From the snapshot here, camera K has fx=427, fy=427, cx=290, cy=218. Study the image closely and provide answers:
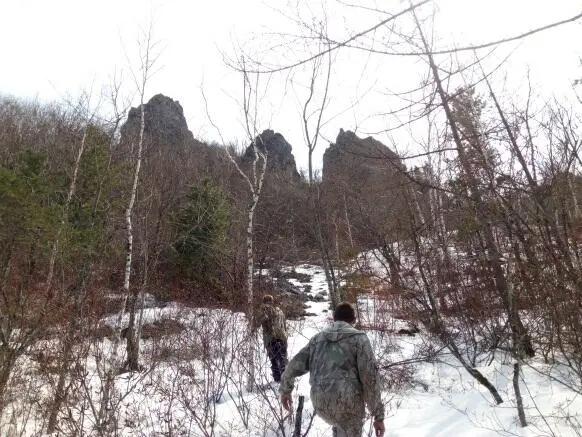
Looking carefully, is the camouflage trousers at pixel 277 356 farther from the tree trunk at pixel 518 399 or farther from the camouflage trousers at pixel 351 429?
the camouflage trousers at pixel 351 429

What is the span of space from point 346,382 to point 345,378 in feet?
0.09

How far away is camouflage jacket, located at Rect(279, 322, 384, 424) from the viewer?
122 inches

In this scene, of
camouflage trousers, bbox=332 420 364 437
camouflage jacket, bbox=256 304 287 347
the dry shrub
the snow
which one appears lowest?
the snow

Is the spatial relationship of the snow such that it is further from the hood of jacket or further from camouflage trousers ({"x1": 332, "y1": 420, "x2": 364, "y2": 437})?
the hood of jacket

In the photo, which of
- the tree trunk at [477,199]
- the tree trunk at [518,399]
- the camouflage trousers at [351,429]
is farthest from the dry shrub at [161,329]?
the camouflage trousers at [351,429]

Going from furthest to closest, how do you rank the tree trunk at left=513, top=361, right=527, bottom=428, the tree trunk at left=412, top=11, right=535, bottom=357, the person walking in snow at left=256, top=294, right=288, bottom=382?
the person walking in snow at left=256, top=294, right=288, bottom=382
the tree trunk at left=513, top=361, right=527, bottom=428
the tree trunk at left=412, top=11, right=535, bottom=357

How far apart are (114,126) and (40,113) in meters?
21.6

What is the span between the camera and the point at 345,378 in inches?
124

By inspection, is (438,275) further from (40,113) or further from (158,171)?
(40,113)

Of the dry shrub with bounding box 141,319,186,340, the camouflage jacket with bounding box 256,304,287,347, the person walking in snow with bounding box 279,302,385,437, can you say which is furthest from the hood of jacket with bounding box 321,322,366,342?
the dry shrub with bounding box 141,319,186,340

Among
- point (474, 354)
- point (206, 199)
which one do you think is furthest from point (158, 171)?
point (474, 354)

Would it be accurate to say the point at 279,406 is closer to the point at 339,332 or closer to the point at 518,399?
the point at 339,332

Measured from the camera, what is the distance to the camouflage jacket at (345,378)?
311 centimetres

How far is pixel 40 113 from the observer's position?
28.0 metres
